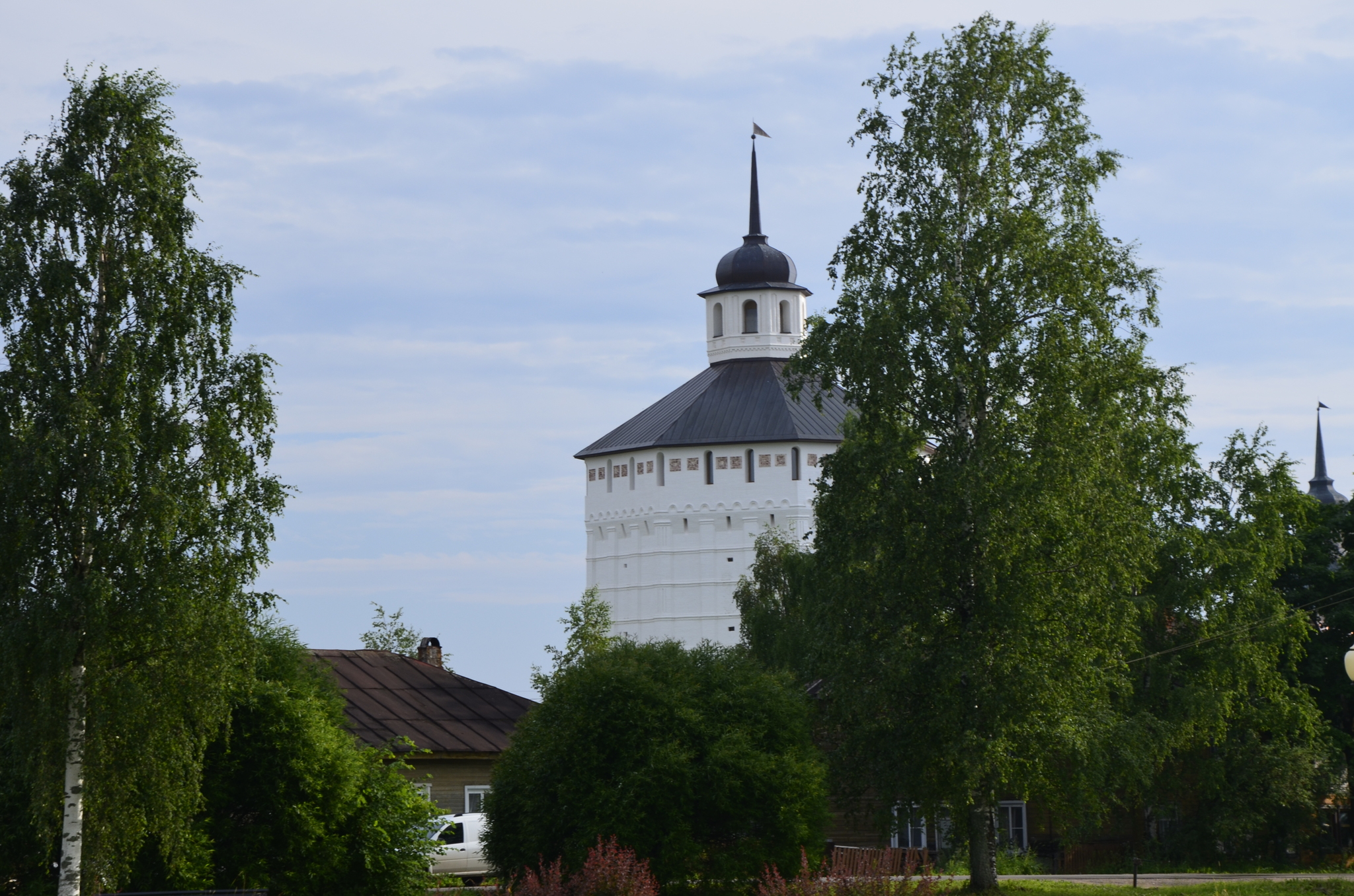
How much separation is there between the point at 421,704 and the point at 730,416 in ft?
142

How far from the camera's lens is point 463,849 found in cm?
2933

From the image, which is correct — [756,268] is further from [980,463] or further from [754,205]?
[980,463]

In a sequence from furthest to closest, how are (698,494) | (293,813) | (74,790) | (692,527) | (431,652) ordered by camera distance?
(692,527), (698,494), (431,652), (293,813), (74,790)

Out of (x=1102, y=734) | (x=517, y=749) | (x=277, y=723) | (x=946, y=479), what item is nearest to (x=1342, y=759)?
(x=1102, y=734)

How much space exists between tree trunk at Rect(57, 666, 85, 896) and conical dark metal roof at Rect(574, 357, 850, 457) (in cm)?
5153

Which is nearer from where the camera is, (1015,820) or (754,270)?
(1015,820)

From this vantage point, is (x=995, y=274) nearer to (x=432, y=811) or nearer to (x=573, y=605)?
(x=432, y=811)

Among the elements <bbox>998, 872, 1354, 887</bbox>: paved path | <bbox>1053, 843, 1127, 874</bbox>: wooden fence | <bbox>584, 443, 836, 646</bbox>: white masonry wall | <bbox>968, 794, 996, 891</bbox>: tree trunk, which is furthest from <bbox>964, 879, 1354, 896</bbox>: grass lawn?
<bbox>584, 443, 836, 646</bbox>: white masonry wall

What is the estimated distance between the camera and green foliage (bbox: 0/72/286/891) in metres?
20.1

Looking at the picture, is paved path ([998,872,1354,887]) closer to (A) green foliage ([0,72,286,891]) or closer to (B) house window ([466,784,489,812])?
(B) house window ([466,784,489,812])

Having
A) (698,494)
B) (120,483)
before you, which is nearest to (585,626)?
(698,494)

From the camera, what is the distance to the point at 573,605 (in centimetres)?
5900

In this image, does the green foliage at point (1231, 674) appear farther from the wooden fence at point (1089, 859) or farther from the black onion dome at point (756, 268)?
the black onion dome at point (756, 268)

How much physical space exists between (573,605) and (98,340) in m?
38.2
